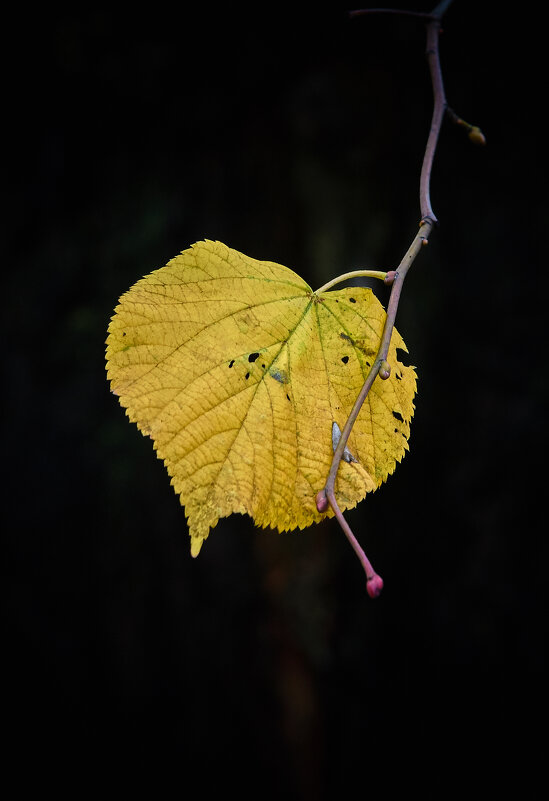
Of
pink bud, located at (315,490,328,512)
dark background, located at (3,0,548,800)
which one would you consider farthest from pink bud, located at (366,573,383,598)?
dark background, located at (3,0,548,800)

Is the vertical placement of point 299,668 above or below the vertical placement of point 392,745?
above

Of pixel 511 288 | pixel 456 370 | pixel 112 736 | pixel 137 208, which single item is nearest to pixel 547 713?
pixel 456 370

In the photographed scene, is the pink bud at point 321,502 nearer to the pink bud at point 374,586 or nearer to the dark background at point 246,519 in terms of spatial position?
the pink bud at point 374,586

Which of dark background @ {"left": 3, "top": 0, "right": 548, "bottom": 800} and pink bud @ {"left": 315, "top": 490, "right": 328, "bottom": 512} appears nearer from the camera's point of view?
pink bud @ {"left": 315, "top": 490, "right": 328, "bottom": 512}

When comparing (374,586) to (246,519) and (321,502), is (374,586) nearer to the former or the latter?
(321,502)

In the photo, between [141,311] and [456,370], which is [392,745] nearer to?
[456,370]

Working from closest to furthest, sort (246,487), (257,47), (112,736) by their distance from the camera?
(246,487), (257,47), (112,736)

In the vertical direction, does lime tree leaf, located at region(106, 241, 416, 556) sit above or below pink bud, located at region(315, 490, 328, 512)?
above

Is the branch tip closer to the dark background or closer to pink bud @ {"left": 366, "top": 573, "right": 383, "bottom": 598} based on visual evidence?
pink bud @ {"left": 366, "top": 573, "right": 383, "bottom": 598}
